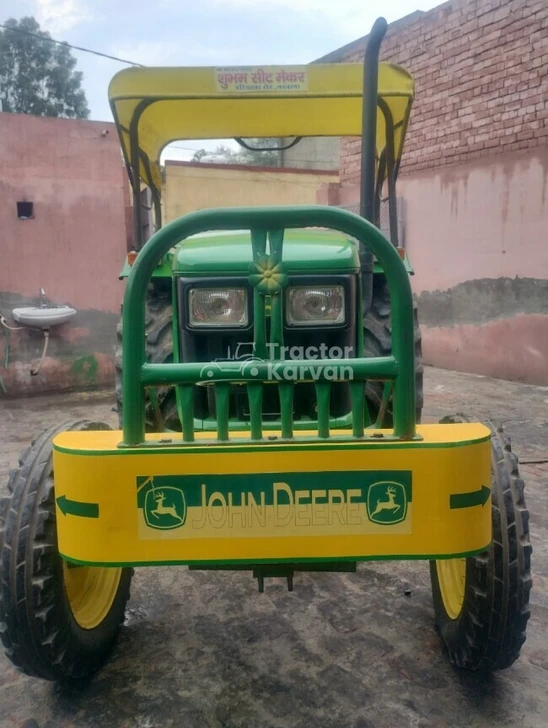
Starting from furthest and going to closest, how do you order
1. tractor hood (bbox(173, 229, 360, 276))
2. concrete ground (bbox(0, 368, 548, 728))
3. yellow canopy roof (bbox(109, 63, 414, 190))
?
yellow canopy roof (bbox(109, 63, 414, 190)), tractor hood (bbox(173, 229, 360, 276)), concrete ground (bbox(0, 368, 548, 728))

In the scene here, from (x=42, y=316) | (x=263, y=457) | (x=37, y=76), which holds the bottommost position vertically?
(x=263, y=457)

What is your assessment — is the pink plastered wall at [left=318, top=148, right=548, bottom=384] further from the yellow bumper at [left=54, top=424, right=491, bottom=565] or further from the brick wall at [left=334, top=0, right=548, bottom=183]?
the yellow bumper at [left=54, top=424, right=491, bottom=565]

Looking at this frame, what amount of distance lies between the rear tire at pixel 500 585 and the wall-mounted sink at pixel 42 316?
18.4ft

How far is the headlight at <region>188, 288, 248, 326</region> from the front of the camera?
2389mm

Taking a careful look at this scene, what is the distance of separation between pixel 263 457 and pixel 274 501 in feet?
0.38

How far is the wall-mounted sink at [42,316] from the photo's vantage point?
666cm

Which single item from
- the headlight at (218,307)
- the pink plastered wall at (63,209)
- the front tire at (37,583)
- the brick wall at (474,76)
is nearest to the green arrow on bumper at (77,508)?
the front tire at (37,583)

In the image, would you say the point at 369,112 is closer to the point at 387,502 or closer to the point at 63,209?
the point at 387,502

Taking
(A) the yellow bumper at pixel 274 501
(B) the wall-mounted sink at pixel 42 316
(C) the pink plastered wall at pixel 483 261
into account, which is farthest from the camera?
(C) the pink plastered wall at pixel 483 261

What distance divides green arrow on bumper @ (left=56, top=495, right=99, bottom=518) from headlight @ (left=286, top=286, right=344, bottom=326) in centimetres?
105

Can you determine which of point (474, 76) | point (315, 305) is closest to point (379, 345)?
point (315, 305)

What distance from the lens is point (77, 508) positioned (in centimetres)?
165

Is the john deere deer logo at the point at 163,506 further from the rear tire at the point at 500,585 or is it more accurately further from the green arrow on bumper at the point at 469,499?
the rear tire at the point at 500,585

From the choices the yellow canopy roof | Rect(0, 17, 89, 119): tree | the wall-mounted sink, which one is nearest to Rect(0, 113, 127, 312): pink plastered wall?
the wall-mounted sink
